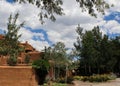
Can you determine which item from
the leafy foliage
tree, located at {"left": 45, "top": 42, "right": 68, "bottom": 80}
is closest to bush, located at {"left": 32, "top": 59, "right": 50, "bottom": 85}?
tree, located at {"left": 45, "top": 42, "right": 68, "bottom": 80}

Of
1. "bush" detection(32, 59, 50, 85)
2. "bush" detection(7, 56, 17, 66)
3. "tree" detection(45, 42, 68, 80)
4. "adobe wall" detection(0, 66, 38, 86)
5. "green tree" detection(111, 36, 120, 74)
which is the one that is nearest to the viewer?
"adobe wall" detection(0, 66, 38, 86)

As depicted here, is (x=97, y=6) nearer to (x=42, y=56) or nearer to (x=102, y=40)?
(x=42, y=56)

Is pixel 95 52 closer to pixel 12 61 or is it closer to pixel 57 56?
pixel 57 56

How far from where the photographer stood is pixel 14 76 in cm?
4153

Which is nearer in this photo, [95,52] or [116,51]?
[95,52]

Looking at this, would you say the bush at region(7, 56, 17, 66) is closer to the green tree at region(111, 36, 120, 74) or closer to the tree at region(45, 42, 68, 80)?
the tree at region(45, 42, 68, 80)

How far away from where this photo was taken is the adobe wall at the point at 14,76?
134ft

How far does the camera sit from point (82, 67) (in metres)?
73.0

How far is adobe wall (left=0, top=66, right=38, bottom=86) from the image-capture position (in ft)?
134

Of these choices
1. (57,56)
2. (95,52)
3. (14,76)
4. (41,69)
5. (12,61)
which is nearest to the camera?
(14,76)

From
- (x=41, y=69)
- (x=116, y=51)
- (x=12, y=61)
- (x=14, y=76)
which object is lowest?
(x=14, y=76)

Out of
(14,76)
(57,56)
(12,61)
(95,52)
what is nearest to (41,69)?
(12,61)

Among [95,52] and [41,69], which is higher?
[95,52]

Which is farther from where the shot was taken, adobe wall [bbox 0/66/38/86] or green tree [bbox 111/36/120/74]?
green tree [bbox 111/36/120/74]
